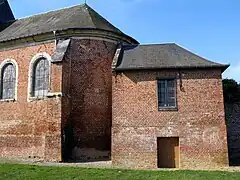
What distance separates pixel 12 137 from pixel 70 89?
442cm

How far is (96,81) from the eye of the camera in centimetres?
1733

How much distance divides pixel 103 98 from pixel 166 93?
12.9 feet

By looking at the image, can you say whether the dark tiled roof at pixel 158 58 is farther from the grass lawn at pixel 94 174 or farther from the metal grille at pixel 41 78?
the grass lawn at pixel 94 174

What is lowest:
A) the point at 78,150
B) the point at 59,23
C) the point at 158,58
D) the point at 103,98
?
the point at 78,150

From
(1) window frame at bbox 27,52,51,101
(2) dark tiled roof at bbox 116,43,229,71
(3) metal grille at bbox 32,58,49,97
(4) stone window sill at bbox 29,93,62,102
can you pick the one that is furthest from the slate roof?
(4) stone window sill at bbox 29,93,62,102

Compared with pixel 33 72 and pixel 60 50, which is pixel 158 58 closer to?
pixel 60 50

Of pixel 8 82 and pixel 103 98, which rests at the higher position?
pixel 8 82

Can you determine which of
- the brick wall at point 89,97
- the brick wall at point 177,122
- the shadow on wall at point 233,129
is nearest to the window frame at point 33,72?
the brick wall at point 89,97

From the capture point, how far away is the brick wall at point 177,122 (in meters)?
14.2

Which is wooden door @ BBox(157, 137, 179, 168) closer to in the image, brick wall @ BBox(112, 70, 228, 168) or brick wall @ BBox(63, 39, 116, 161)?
brick wall @ BBox(112, 70, 228, 168)

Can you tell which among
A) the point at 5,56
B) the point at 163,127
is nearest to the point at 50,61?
the point at 5,56

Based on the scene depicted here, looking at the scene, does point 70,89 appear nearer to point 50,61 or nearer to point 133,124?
point 50,61

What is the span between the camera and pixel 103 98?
17281 millimetres

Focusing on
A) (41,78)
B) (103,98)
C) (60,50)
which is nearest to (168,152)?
(103,98)
